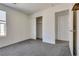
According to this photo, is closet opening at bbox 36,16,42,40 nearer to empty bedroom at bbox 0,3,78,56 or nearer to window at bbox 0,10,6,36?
empty bedroom at bbox 0,3,78,56

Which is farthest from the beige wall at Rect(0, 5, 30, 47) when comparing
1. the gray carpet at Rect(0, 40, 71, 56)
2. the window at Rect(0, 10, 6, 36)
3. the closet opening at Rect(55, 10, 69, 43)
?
the closet opening at Rect(55, 10, 69, 43)

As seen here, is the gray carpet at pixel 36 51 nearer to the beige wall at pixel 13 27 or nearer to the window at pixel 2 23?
the beige wall at pixel 13 27

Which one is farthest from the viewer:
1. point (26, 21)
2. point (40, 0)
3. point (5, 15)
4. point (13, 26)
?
point (26, 21)

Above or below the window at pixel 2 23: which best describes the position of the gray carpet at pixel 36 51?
below

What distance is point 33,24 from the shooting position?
5770 millimetres

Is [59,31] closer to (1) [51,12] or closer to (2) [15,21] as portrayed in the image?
(1) [51,12]

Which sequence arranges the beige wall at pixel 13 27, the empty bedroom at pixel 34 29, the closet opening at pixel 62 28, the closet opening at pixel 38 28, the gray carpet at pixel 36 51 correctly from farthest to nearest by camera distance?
the closet opening at pixel 38 28
the closet opening at pixel 62 28
the beige wall at pixel 13 27
the empty bedroom at pixel 34 29
the gray carpet at pixel 36 51

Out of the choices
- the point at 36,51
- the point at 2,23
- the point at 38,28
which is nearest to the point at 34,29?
the point at 38,28

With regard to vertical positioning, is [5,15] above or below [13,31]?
above

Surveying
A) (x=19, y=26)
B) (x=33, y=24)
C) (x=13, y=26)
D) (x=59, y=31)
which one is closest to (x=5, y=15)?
(x=13, y=26)

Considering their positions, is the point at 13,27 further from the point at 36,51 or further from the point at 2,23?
the point at 36,51

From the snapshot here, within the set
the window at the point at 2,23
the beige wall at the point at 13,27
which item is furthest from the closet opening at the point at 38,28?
the window at the point at 2,23

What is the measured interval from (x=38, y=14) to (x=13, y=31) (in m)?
1.80

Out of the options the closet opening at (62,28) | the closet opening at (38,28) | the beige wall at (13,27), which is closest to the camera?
the beige wall at (13,27)
